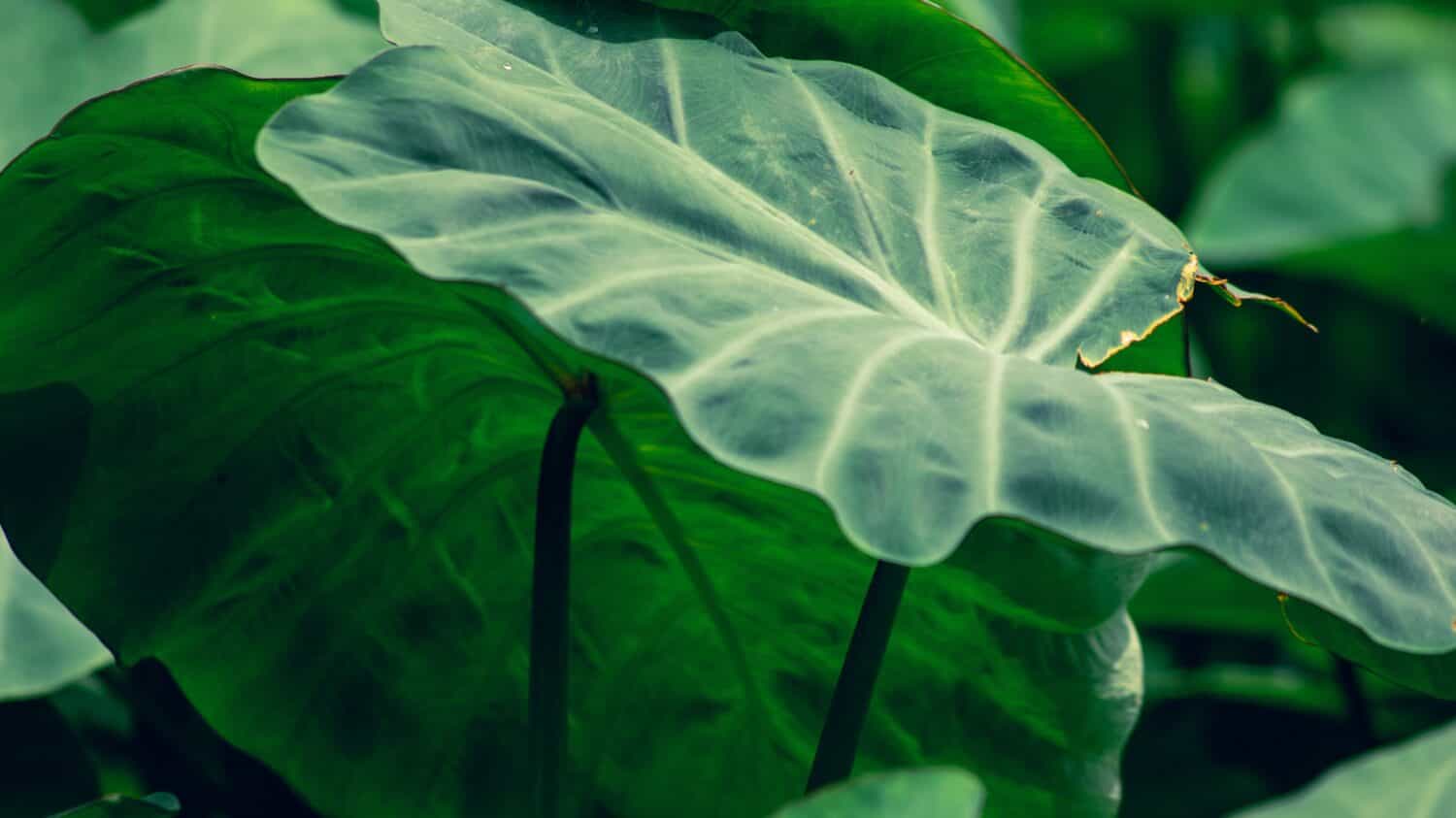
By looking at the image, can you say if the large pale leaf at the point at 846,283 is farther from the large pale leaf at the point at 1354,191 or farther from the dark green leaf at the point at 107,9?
the large pale leaf at the point at 1354,191

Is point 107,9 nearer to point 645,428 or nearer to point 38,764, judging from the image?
point 38,764

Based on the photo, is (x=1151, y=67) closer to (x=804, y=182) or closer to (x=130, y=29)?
(x=130, y=29)

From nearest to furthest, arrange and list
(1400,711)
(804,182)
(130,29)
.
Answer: (804,182) → (130,29) → (1400,711)

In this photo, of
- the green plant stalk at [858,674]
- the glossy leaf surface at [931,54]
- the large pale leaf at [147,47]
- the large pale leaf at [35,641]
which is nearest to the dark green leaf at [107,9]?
the large pale leaf at [147,47]

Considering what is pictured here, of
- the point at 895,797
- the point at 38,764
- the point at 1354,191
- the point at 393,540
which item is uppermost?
the point at 895,797

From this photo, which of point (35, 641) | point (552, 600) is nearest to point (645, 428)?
point (552, 600)

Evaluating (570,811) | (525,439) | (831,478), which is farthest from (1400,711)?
(831,478)
